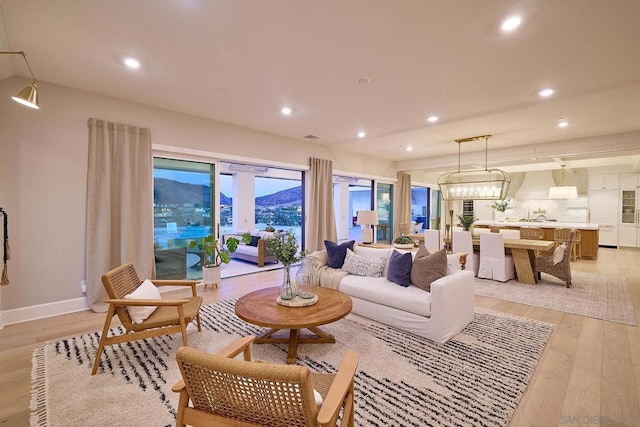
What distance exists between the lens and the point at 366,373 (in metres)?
2.29

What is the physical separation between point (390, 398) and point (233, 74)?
333 centimetres

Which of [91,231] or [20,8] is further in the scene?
[91,231]

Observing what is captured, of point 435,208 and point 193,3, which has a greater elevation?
point 193,3

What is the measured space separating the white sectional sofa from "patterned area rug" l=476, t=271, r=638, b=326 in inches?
63.6

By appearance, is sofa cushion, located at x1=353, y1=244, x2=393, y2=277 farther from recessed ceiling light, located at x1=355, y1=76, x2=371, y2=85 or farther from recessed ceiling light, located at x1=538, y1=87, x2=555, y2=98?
recessed ceiling light, located at x1=538, y1=87, x2=555, y2=98

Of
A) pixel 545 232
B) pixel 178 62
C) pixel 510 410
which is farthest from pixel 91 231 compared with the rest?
pixel 545 232

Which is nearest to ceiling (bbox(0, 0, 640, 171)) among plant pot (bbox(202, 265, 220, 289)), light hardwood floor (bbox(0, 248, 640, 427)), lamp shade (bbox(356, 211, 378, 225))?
lamp shade (bbox(356, 211, 378, 225))

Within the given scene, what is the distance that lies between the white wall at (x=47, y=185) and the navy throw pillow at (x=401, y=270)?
3.90m

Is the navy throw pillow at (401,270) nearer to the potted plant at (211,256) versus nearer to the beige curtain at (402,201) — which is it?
the potted plant at (211,256)

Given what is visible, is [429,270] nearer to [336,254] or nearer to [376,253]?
[376,253]

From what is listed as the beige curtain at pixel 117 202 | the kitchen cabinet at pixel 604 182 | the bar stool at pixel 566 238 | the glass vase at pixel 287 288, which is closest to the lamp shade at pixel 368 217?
the glass vase at pixel 287 288

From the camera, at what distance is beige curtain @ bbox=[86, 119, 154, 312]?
3664mm

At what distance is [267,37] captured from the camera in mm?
2457

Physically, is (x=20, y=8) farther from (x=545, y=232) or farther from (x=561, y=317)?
(x=545, y=232)
